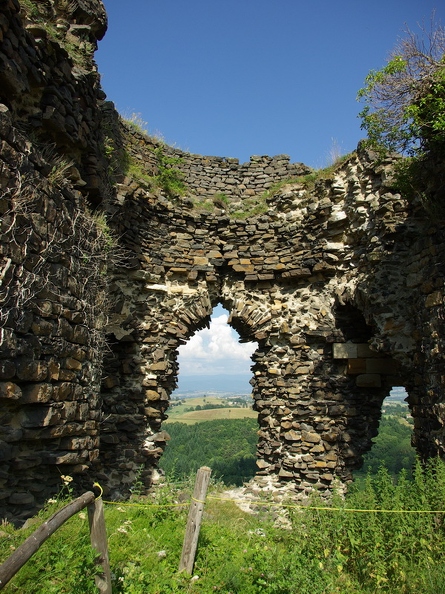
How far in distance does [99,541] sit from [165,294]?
6283 millimetres

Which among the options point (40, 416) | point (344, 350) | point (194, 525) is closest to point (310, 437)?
point (344, 350)

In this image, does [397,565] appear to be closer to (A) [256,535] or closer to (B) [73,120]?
(A) [256,535]

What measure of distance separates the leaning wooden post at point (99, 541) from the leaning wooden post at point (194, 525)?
1.03 metres

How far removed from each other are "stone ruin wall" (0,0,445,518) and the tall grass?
102cm

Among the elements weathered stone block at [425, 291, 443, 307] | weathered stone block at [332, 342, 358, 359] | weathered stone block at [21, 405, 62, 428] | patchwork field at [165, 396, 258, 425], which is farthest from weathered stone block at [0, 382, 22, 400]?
patchwork field at [165, 396, 258, 425]

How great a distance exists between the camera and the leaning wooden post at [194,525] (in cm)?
375

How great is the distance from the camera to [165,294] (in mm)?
8930

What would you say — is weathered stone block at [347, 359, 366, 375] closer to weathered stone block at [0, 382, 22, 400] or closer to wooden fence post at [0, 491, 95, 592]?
weathered stone block at [0, 382, 22, 400]

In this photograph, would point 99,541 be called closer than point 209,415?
Yes

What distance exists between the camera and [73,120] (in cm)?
533

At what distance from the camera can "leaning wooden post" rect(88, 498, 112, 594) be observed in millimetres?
2857

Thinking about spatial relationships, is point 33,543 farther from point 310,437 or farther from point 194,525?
point 310,437

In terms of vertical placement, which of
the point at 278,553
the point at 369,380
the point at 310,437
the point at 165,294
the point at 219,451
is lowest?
the point at 219,451

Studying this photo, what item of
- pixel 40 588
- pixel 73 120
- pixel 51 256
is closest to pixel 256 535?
pixel 40 588
